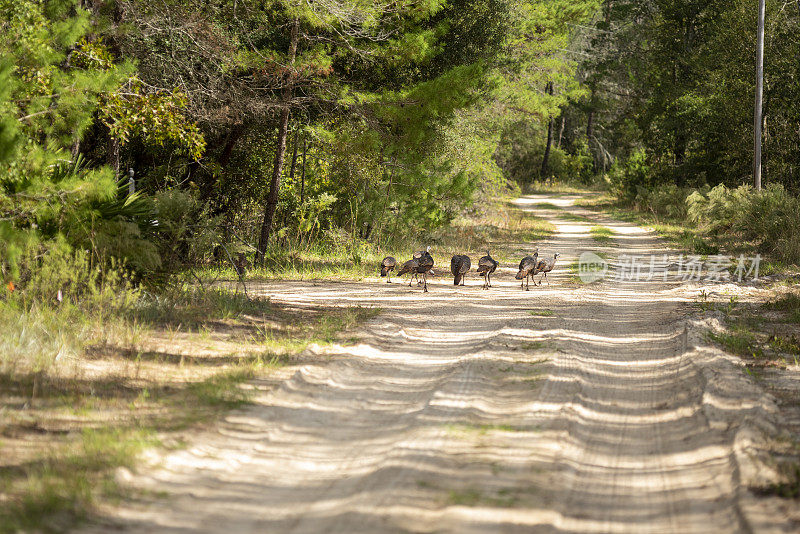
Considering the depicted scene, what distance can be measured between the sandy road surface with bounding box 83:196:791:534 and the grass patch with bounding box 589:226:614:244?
13631mm

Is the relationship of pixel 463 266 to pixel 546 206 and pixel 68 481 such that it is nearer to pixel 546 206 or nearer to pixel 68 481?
pixel 68 481

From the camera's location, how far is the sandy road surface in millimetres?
4016

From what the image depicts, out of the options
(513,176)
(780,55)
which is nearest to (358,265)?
(780,55)

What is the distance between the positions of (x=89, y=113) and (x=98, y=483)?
662 cm

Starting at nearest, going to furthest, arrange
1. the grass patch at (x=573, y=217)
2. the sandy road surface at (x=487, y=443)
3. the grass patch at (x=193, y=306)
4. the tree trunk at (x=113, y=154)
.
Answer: the sandy road surface at (x=487, y=443) < the grass patch at (x=193, y=306) < the tree trunk at (x=113, y=154) < the grass patch at (x=573, y=217)

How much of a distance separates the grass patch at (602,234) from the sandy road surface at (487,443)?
1363 centimetres

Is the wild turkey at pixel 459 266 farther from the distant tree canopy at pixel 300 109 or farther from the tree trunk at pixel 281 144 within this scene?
the tree trunk at pixel 281 144

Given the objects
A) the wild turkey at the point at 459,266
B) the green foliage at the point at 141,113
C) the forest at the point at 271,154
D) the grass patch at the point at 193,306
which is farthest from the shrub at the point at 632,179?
the grass patch at the point at 193,306

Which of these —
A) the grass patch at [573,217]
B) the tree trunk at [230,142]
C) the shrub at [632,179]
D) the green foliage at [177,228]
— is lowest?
the green foliage at [177,228]

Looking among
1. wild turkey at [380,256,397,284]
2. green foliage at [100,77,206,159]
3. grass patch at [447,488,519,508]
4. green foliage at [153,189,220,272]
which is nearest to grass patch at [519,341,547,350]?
grass patch at [447,488,519,508]

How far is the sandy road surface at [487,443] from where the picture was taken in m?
4.02

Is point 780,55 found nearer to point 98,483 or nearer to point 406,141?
point 406,141

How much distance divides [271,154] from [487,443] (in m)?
13.7

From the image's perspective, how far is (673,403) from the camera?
245 inches
